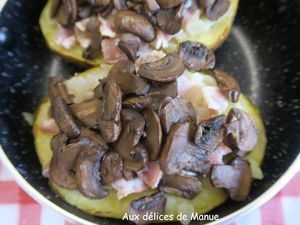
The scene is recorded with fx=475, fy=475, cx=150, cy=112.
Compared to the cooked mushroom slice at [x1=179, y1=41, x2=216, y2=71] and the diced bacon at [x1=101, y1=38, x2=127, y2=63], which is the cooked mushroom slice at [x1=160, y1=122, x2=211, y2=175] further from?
the diced bacon at [x1=101, y1=38, x2=127, y2=63]

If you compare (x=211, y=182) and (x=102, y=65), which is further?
(x=102, y=65)

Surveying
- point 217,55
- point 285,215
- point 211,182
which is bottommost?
point 285,215

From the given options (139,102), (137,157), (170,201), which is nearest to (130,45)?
(139,102)

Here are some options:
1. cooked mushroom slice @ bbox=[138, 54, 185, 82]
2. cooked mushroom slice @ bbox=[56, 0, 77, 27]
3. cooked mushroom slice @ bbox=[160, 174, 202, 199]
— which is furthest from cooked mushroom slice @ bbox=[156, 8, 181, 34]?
cooked mushroom slice @ bbox=[160, 174, 202, 199]

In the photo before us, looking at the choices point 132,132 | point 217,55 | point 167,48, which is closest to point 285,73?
point 217,55

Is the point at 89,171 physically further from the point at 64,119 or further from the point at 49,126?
the point at 49,126

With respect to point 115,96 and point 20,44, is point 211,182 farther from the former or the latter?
point 20,44
